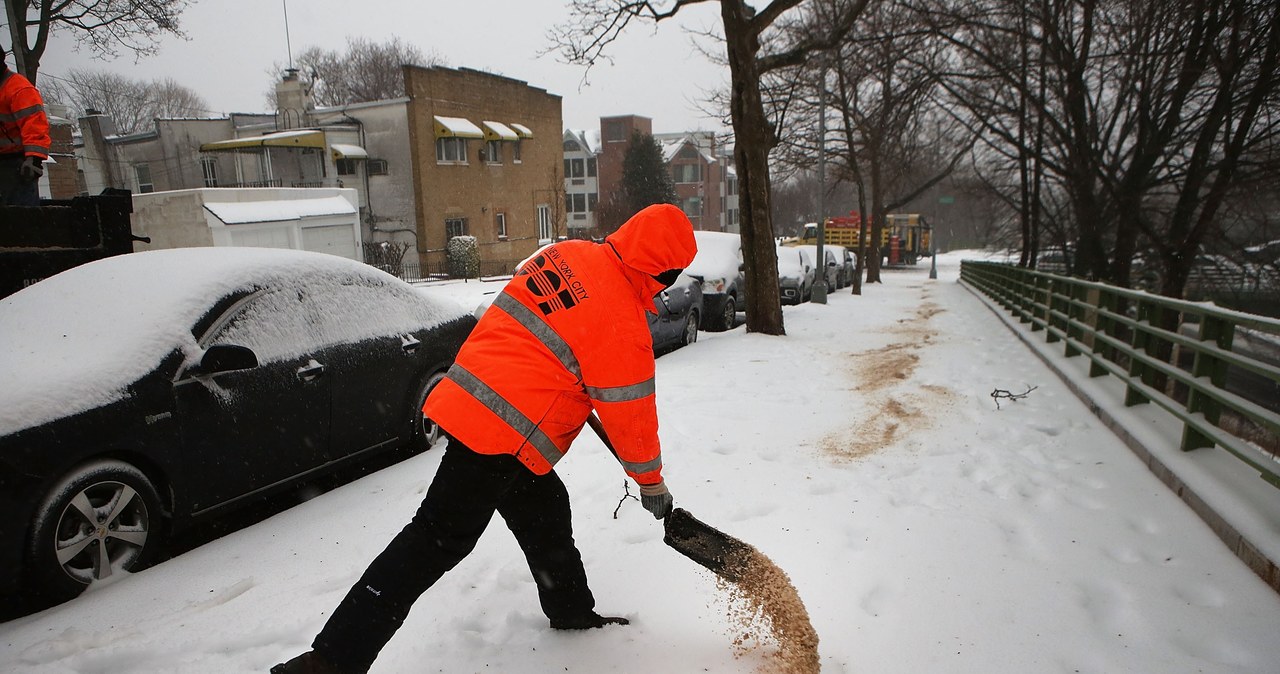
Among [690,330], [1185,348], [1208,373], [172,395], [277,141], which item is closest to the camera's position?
[172,395]

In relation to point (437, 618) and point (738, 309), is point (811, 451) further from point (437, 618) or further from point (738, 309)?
point (738, 309)

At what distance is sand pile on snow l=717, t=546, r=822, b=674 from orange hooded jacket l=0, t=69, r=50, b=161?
19.4 ft

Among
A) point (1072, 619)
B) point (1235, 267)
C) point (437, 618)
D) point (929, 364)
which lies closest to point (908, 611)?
point (1072, 619)

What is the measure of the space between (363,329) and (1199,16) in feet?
40.5

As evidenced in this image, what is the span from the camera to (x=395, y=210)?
101 ft

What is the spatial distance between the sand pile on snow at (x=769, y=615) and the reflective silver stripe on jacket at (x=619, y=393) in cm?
87

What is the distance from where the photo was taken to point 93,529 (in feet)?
10.4

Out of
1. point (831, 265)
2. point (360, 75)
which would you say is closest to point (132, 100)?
point (360, 75)

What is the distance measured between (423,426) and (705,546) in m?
2.94

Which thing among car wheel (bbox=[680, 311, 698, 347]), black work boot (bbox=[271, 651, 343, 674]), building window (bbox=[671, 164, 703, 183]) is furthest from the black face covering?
building window (bbox=[671, 164, 703, 183])

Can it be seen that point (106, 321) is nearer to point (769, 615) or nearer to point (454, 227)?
point (769, 615)

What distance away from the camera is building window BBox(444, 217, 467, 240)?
3153 centimetres

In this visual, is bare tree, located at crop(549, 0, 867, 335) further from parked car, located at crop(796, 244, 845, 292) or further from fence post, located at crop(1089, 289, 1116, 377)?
parked car, located at crop(796, 244, 845, 292)

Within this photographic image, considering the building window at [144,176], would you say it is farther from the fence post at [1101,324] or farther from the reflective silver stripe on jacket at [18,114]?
the fence post at [1101,324]
